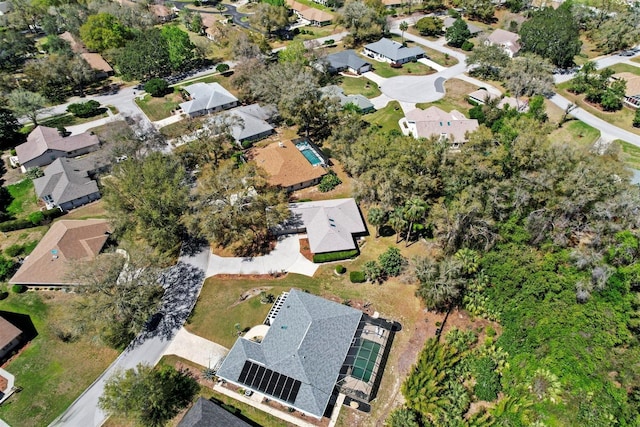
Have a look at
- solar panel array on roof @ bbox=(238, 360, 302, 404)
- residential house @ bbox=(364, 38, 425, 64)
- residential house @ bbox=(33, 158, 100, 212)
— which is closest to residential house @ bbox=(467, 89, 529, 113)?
residential house @ bbox=(364, 38, 425, 64)

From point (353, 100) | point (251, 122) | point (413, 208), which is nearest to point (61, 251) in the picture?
point (251, 122)

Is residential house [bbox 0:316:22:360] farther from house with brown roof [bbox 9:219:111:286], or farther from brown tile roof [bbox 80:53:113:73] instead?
brown tile roof [bbox 80:53:113:73]

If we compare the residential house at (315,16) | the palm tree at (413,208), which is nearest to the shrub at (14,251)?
the palm tree at (413,208)

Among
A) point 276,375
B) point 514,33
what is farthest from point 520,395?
point 514,33

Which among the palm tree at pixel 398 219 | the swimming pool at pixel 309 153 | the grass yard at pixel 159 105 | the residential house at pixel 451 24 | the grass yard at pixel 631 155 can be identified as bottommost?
the grass yard at pixel 631 155

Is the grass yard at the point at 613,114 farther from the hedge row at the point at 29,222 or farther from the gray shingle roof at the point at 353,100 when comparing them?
the hedge row at the point at 29,222

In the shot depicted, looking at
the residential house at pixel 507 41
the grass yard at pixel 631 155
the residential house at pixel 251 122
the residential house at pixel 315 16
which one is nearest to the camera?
the grass yard at pixel 631 155

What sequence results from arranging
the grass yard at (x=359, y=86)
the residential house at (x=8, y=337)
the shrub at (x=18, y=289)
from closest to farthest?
the residential house at (x=8, y=337)
the shrub at (x=18, y=289)
the grass yard at (x=359, y=86)
